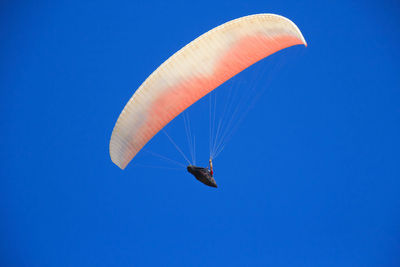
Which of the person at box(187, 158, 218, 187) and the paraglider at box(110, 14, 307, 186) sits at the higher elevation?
Result: the paraglider at box(110, 14, 307, 186)

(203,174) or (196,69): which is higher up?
(196,69)

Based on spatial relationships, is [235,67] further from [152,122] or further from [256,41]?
[152,122]

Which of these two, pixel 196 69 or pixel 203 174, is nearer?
pixel 196 69

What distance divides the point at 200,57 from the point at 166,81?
1326 mm

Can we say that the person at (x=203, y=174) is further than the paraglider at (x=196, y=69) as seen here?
Yes

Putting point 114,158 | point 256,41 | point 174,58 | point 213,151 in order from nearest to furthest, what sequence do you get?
point 174,58 < point 256,41 < point 114,158 < point 213,151

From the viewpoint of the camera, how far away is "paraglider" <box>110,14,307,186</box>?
15.0m

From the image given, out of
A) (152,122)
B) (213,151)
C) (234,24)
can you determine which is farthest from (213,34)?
(213,151)

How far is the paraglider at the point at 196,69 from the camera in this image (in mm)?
14977

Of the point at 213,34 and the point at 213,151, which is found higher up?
the point at 213,34

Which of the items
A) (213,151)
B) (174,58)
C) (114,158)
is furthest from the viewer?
(213,151)

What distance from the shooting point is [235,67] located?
1616 cm

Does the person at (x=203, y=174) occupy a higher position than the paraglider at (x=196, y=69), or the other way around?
the paraglider at (x=196, y=69)

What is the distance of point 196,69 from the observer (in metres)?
15.3
